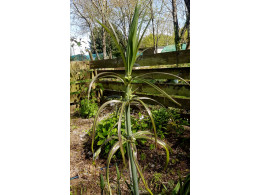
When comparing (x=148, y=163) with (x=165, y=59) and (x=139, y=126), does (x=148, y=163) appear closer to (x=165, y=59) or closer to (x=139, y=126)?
(x=139, y=126)

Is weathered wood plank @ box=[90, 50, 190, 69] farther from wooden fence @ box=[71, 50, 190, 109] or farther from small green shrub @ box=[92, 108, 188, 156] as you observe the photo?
small green shrub @ box=[92, 108, 188, 156]

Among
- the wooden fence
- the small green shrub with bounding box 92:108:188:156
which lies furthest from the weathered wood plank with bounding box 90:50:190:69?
the small green shrub with bounding box 92:108:188:156

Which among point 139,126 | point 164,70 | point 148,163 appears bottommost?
point 148,163

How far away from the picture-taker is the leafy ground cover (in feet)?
3.31

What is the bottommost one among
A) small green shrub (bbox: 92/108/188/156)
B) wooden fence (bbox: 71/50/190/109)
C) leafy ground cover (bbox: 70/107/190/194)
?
leafy ground cover (bbox: 70/107/190/194)

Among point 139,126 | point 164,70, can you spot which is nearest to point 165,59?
point 164,70

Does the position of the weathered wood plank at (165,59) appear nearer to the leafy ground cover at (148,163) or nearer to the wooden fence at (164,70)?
the wooden fence at (164,70)

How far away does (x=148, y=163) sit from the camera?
979 millimetres

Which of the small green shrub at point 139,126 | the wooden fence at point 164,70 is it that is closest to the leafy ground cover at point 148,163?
the small green shrub at point 139,126

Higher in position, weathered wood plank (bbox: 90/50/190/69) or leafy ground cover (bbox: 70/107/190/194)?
weathered wood plank (bbox: 90/50/190/69)

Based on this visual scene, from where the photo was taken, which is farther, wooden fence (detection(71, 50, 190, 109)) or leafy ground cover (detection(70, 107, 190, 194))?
wooden fence (detection(71, 50, 190, 109))
